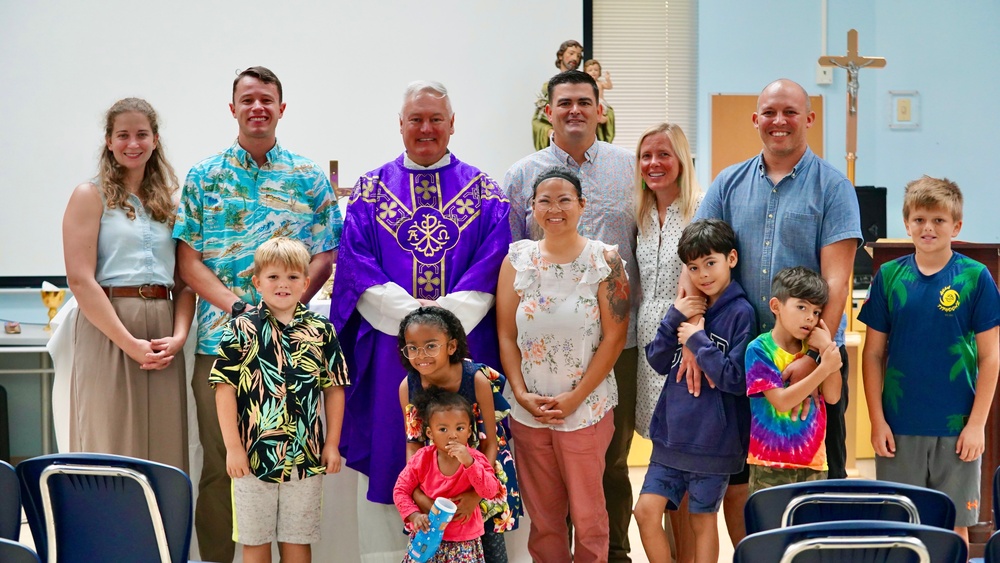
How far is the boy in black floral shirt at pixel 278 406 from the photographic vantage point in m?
2.78

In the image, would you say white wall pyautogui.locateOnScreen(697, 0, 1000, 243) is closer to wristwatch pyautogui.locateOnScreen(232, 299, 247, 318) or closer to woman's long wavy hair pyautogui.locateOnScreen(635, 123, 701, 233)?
woman's long wavy hair pyautogui.locateOnScreen(635, 123, 701, 233)

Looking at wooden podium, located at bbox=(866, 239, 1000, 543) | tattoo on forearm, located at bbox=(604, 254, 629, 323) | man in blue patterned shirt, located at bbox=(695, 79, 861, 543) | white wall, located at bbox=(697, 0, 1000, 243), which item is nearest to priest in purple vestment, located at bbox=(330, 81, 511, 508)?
tattoo on forearm, located at bbox=(604, 254, 629, 323)

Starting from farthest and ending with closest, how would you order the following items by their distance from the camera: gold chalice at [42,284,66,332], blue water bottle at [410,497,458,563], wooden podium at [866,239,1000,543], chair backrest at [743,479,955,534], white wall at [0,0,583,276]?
1. white wall at [0,0,583,276]
2. gold chalice at [42,284,66,332]
3. wooden podium at [866,239,1000,543]
4. blue water bottle at [410,497,458,563]
5. chair backrest at [743,479,955,534]

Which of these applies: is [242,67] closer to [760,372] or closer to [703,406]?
[703,406]

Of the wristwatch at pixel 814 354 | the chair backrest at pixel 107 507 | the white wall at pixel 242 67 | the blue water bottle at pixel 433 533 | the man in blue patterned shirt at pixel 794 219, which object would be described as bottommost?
the blue water bottle at pixel 433 533

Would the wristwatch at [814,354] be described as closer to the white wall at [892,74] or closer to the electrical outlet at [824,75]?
the white wall at [892,74]

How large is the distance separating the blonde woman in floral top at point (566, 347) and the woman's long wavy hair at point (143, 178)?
126cm

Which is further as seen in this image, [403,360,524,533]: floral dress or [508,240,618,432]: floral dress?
[508,240,618,432]: floral dress

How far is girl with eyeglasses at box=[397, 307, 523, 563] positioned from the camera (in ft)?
9.23

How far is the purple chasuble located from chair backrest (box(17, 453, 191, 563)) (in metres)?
1.04

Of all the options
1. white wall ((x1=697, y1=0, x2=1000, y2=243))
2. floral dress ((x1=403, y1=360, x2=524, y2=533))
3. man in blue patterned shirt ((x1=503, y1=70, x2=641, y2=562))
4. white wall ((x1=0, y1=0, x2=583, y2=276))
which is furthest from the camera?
white wall ((x1=697, y1=0, x2=1000, y2=243))

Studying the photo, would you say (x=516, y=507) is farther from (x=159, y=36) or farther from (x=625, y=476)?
(x=159, y=36)

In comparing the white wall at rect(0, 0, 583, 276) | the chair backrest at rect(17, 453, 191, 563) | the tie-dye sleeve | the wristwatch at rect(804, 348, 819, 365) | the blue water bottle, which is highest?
the white wall at rect(0, 0, 583, 276)

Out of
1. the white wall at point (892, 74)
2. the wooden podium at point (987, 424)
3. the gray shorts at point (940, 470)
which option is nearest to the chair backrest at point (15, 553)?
the gray shorts at point (940, 470)
